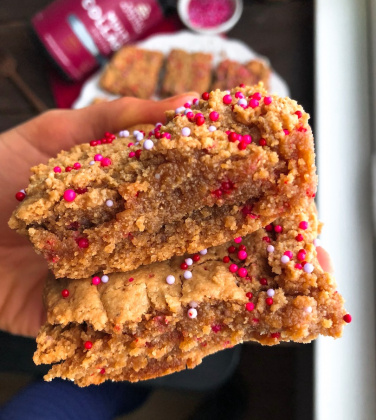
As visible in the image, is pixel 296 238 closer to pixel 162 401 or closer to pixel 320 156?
pixel 320 156

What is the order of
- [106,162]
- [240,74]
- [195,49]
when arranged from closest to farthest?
1. [106,162]
2. [240,74]
3. [195,49]

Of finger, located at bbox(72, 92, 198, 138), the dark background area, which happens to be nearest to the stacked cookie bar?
finger, located at bbox(72, 92, 198, 138)

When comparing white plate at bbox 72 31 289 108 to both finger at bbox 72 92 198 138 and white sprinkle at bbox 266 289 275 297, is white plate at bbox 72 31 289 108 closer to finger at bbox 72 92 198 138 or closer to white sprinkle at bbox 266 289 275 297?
finger at bbox 72 92 198 138

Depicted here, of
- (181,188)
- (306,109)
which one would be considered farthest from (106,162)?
(306,109)

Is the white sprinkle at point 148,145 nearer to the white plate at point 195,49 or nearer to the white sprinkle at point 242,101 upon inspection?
the white sprinkle at point 242,101

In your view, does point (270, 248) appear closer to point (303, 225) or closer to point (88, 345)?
point (303, 225)

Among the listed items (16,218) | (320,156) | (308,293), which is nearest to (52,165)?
(16,218)

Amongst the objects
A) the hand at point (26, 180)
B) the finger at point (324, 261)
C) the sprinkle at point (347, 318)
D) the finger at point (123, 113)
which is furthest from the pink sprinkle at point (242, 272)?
the hand at point (26, 180)
